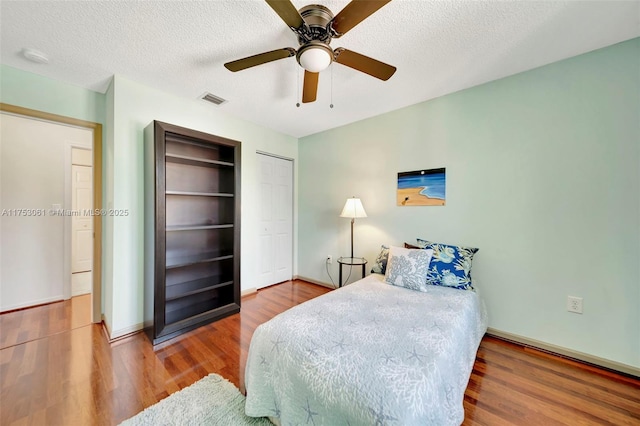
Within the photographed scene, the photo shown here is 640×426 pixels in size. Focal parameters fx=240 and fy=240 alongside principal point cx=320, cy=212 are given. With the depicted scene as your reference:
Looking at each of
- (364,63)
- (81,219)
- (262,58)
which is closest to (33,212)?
(81,219)

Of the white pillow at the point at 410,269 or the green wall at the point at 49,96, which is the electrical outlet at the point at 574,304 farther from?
the green wall at the point at 49,96

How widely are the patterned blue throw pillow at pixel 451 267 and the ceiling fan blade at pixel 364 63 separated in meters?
1.68

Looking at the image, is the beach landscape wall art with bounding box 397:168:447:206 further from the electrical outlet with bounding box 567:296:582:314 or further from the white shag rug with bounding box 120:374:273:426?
the white shag rug with bounding box 120:374:273:426

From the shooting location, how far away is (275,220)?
3.89m

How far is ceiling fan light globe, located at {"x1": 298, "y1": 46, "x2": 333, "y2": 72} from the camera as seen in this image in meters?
1.48

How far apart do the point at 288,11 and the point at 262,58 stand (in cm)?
43

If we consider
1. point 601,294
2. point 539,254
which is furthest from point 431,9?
point 601,294

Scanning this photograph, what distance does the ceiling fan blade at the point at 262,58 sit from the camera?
159 cm

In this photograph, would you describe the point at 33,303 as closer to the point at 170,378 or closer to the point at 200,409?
the point at 170,378

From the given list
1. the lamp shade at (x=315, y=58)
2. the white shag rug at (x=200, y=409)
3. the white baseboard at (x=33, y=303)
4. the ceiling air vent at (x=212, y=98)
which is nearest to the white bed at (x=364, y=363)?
the white shag rug at (x=200, y=409)

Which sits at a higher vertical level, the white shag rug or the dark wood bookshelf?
the dark wood bookshelf

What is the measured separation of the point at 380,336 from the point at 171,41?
99.2 inches

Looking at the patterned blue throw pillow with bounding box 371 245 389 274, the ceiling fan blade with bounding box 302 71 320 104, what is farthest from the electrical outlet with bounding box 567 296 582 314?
the ceiling fan blade with bounding box 302 71 320 104

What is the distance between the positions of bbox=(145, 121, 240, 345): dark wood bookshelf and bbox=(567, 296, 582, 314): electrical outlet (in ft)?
10.3
